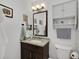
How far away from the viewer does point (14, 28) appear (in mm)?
2252

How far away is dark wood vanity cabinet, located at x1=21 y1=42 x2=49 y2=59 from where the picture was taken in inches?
80.0

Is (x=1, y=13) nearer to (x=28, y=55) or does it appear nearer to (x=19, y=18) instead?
(x=19, y=18)

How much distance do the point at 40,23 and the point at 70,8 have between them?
3.93ft

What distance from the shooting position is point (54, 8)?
93.0 inches

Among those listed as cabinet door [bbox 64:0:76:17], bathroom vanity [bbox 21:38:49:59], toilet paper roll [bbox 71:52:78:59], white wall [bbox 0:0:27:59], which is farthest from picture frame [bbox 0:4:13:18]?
toilet paper roll [bbox 71:52:78:59]

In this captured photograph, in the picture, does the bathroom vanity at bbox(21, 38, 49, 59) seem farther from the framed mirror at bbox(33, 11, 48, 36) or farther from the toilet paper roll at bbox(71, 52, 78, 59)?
the toilet paper roll at bbox(71, 52, 78, 59)

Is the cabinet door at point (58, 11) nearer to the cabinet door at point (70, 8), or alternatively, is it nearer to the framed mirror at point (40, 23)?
the cabinet door at point (70, 8)

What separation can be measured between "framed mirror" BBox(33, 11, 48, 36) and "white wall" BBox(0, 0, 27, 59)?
62 centimetres

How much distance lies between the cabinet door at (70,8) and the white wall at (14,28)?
1.35m

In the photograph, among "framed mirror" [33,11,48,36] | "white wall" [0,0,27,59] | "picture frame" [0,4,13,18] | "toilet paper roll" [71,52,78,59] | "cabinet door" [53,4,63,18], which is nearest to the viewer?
"toilet paper roll" [71,52,78,59]

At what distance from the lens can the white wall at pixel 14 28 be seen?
203 centimetres

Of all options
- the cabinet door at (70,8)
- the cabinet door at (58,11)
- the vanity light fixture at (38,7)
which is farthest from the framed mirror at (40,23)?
the cabinet door at (70,8)

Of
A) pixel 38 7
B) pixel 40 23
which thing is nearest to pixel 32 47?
pixel 40 23

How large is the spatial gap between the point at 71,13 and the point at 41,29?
3.99 ft
